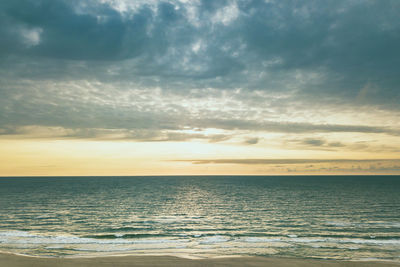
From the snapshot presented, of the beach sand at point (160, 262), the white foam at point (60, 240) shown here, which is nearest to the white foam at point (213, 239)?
the white foam at point (60, 240)

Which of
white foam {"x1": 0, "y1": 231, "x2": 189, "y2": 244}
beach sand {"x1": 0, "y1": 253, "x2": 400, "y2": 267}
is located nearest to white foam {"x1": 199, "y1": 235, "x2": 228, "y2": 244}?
white foam {"x1": 0, "y1": 231, "x2": 189, "y2": 244}

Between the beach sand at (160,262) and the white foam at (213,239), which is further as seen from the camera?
the white foam at (213,239)

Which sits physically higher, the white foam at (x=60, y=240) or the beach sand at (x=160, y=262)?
the beach sand at (x=160, y=262)

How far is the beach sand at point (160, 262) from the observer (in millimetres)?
18812

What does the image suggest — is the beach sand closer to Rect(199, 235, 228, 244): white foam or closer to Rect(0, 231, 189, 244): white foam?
Rect(0, 231, 189, 244): white foam

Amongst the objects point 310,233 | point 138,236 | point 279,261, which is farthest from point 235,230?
point 279,261

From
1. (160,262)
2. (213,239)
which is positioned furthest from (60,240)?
(213,239)

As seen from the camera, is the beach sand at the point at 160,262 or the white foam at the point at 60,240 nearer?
the beach sand at the point at 160,262

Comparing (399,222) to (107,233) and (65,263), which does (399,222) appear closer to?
(107,233)

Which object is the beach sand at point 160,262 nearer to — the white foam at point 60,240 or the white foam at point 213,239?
the white foam at point 60,240

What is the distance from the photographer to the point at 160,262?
19.3 metres

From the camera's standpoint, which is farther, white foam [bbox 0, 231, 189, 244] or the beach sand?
white foam [bbox 0, 231, 189, 244]

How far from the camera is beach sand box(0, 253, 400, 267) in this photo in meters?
18.8

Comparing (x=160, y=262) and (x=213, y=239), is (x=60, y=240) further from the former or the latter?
(x=213, y=239)
